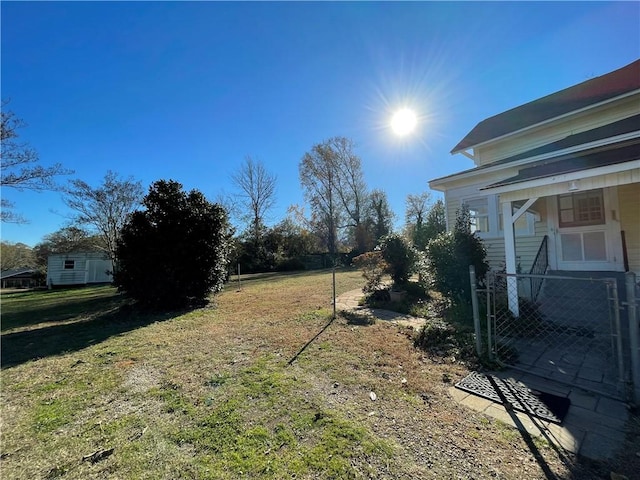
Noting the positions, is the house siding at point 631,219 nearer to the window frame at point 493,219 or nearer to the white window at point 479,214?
the window frame at point 493,219

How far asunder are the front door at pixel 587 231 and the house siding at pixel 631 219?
14 cm

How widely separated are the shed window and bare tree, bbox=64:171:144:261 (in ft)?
83.5

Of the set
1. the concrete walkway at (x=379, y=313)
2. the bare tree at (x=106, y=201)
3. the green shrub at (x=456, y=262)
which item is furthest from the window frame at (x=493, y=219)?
the bare tree at (x=106, y=201)

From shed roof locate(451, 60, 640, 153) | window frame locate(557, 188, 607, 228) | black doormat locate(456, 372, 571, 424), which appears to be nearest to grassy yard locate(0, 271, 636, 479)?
black doormat locate(456, 372, 571, 424)

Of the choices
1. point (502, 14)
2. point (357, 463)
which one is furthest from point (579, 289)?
point (502, 14)

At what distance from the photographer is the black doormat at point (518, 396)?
258 centimetres

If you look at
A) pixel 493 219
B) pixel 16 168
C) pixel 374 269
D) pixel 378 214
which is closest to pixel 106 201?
pixel 16 168

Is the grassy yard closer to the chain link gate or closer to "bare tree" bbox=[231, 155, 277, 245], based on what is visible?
the chain link gate

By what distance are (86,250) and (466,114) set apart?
29.8m

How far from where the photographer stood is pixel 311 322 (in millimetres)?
5941

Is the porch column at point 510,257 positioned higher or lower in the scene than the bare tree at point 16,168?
lower

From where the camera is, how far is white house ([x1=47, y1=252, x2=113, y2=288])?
2156 cm

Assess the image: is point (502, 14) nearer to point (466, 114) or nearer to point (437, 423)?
point (466, 114)

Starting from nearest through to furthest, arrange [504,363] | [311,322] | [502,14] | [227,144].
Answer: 1. [504,363]
2. [311,322]
3. [502,14]
4. [227,144]
